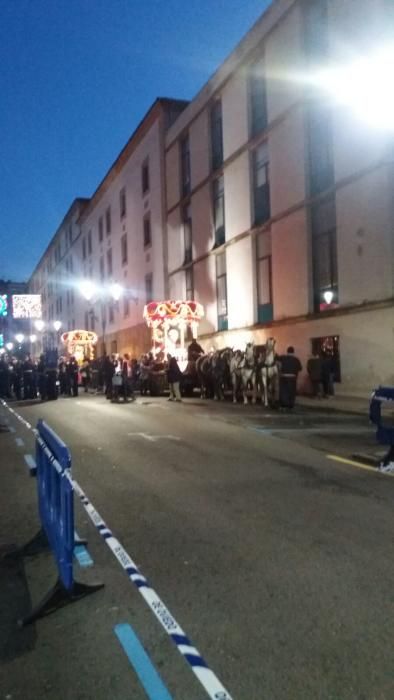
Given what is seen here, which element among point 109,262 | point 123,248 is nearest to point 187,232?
point 123,248

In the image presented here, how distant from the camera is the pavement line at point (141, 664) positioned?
11.2 ft

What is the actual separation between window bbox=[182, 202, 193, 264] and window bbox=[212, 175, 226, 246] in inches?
Answer: 132

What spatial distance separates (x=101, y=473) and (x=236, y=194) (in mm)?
22189

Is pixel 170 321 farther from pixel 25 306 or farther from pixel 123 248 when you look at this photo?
pixel 25 306

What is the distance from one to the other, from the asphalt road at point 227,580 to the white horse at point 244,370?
1070cm

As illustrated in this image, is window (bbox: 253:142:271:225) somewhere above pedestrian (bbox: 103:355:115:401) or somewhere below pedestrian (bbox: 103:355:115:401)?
above

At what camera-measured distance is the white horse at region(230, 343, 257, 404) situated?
21500 mm

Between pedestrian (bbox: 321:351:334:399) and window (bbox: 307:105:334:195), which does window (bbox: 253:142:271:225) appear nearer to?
window (bbox: 307:105:334:195)

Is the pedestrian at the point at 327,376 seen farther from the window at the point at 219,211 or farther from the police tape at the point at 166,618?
the police tape at the point at 166,618

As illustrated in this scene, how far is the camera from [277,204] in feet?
84.7

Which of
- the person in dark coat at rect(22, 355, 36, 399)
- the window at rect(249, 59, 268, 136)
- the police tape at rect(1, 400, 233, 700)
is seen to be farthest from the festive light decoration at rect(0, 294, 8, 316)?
the police tape at rect(1, 400, 233, 700)

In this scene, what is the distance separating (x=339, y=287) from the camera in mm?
21594

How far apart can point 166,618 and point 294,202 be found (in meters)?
21.7

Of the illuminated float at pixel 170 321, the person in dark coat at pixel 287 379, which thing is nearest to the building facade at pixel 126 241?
the illuminated float at pixel 170 321
